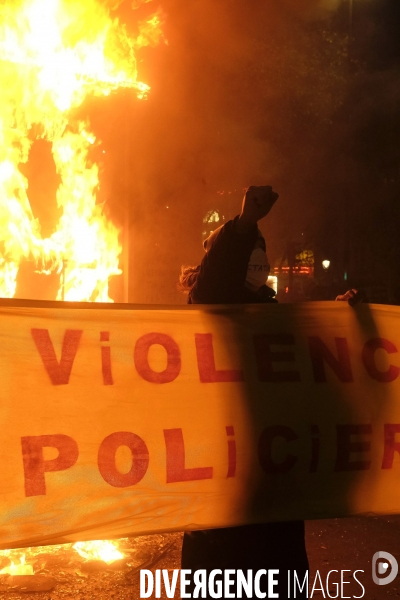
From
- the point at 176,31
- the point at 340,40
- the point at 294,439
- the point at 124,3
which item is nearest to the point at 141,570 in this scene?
the point at 294,439

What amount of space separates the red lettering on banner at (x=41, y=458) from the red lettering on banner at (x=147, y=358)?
40 cm

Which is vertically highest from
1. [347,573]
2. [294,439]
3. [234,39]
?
[234,39]

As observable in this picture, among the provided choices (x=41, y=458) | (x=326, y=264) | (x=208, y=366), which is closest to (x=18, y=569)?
(x=41, y=458)

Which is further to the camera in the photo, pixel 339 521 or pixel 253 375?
pixel 339 521

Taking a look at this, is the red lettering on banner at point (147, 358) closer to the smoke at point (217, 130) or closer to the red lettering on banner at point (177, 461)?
the red lettering on banner at point (177, 461)

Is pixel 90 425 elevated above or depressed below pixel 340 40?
below

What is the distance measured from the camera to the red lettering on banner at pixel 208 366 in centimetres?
293

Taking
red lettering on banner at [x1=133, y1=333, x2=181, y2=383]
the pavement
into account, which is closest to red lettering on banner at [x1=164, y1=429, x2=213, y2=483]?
red lettering on banner at [x1=133, y1=333, x2=181, y2=383]

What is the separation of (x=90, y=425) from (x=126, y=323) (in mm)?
447

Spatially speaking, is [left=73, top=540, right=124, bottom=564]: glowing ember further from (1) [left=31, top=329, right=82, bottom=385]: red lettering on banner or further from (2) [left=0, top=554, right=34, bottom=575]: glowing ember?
(1) [left=31, top=329, right=82, bottom=385]: red lettering on banner

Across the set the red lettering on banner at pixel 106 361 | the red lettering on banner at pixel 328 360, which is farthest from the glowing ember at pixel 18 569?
the red lettering on banner at pixel 328 360

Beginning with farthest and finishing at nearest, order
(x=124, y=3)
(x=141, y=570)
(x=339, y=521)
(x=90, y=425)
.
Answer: (x=124, y=3) < (x=339, y=521) < (x=141, y=570) < (x=90, y=425)

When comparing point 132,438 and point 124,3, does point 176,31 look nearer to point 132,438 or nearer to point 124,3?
point 124,3

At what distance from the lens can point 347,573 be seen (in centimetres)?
Result: 413
